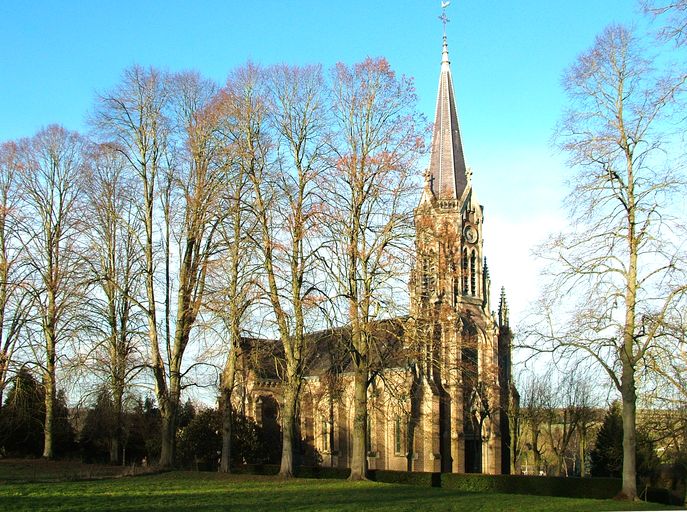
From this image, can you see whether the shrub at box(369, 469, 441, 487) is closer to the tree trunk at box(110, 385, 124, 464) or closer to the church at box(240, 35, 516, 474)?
the church at box(240, 35, 516, 474)

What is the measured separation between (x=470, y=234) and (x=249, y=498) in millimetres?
50374

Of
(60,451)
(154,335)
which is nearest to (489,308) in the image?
(60,451)

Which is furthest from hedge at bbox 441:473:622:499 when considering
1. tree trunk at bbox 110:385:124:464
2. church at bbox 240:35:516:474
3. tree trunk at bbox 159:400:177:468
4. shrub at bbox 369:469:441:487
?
tree trunk at bbox 110:385:124:464

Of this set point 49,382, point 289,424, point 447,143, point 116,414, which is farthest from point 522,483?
point 447,143

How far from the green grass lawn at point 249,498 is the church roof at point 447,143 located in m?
43.1

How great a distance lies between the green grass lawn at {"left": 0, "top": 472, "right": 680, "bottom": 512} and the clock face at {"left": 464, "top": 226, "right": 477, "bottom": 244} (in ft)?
144

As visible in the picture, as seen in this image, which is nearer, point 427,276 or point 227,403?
point 427,276

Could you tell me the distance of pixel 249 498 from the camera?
1841 centimetres

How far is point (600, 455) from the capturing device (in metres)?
54.4

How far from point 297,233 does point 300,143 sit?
13.8 feet

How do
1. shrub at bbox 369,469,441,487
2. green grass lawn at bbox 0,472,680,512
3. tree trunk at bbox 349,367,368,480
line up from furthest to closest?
shrub at bbox 369,469,441,487
tree trunk at bbox 349,367,368,480
green grass lawn at bbox 0,472,680,512

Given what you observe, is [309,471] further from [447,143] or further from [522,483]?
[447,143]

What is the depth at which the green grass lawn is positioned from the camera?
16016 millimetres

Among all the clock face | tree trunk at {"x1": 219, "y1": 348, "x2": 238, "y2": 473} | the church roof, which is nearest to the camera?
tree trunk at {"x1": 219, "y1": 348, "x2": 238, "y2": 473}
